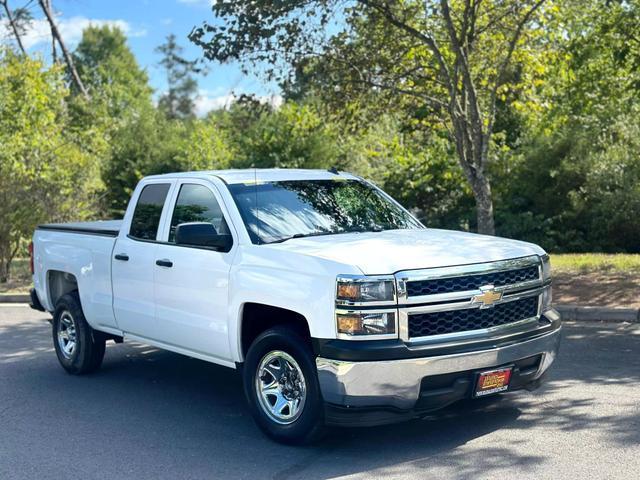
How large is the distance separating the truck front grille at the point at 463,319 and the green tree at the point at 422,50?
7.60 m

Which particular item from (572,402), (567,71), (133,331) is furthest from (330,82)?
(572,402)

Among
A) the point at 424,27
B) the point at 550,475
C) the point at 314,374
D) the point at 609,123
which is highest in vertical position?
the point at 424,27

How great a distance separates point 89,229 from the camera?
27.4ft

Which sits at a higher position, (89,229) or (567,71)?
(567,71)

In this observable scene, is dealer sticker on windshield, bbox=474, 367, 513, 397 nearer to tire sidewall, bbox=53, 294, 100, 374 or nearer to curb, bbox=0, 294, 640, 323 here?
tire sidewall, bbox=53, 294, 100, 374

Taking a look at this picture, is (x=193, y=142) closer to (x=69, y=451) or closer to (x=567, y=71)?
(x=567, y=71)

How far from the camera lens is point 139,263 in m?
7.30

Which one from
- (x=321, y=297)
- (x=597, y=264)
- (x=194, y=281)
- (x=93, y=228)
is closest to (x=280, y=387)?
(x=321, y=297)

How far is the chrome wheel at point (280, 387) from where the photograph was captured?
19.0ft

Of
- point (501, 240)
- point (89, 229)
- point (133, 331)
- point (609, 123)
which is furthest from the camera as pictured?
point (609, 123)

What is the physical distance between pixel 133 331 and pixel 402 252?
9.80 feet

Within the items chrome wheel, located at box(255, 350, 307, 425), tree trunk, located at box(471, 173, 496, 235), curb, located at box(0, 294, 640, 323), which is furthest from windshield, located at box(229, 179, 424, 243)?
tree trunk, located at box(471, 173, 496, 235)

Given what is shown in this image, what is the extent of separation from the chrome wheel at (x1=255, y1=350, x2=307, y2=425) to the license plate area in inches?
48.1

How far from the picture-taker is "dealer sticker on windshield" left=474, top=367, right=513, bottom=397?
18.2 feet
